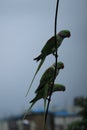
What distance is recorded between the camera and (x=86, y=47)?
1449 millimetres

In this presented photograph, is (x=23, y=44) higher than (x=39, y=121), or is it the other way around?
(x=23, y=44)

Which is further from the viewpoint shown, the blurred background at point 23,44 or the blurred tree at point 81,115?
the blurred tree at point 81,115

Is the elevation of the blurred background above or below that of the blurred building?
above

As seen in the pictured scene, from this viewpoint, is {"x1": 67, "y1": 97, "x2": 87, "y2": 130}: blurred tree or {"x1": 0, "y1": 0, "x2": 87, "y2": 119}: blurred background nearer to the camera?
{"x1": 0, "y1": 0, "x2": 87, "y2": 119}: blurred background

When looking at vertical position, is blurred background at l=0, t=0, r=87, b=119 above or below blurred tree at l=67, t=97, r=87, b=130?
above

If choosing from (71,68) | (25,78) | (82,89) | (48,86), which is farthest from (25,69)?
(48,86)

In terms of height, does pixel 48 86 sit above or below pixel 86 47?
above

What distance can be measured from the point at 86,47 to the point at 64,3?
0.29 meters

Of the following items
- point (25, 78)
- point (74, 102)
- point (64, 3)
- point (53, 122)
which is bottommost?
point (53, 122)

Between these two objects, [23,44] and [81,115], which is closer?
[23,44]

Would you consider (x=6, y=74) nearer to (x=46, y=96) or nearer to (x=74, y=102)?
(x=74, y=102)

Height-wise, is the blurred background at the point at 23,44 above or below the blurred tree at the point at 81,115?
above

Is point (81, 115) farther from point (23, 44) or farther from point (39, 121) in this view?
point (23, 44)

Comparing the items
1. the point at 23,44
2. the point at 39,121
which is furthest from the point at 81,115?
the point at 23,44
